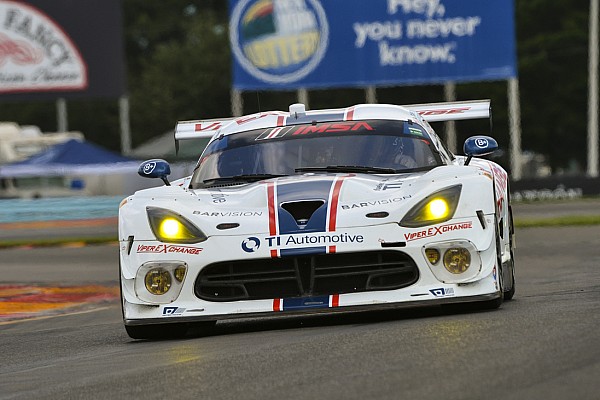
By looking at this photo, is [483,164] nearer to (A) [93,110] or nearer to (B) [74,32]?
(B) [74,32]

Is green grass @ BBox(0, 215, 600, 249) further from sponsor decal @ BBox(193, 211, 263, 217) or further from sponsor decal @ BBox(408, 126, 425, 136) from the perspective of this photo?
sponsor decal @ BBox(193, 211, 263, 217)

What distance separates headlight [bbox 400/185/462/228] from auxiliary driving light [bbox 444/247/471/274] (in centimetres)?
18

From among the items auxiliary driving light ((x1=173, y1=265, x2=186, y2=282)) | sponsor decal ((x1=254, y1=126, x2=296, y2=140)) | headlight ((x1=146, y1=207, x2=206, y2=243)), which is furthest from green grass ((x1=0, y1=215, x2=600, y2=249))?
auxiliary driving light ((x1=173, y1=265, x2=186, y2=282))

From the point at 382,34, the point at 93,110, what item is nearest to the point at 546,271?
the point at 382,34

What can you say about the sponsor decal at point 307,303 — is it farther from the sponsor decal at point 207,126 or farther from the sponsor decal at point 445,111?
the sponsor decal at point 445,111

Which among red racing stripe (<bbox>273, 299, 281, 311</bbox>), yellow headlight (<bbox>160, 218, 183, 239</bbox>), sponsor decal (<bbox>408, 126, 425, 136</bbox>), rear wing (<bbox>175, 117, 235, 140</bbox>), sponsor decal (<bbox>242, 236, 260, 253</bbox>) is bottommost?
red racing stripe (<bbox>273, 299, 281, 311</bbox>)

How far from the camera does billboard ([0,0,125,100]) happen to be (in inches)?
1661

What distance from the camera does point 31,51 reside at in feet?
138

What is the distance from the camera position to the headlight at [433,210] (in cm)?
812

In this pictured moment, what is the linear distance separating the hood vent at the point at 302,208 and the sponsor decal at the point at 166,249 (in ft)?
1.78

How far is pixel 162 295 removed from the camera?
8.37m

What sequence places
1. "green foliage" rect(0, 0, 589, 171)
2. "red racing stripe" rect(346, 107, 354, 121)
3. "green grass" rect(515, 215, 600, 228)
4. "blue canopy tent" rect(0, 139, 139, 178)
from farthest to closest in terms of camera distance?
"green foliage" rect(0, 0, 589, 171) < "blue canopy tent" rect(0, 139, 139, 178) < "green grass" rect(515, 215, 600, 228) < "red racing stripe" rect(346, 107, 354, 121)

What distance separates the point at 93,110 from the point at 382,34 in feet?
150

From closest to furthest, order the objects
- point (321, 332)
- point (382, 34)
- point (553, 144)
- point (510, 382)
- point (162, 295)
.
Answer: point (510, 382) → point (321, 332) → point (162, 295) → point (382, 34) → point (553, 144)
